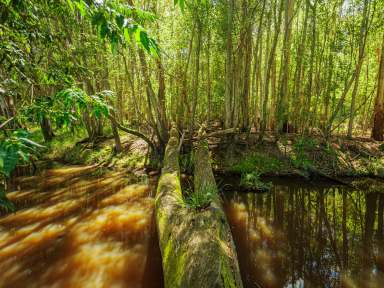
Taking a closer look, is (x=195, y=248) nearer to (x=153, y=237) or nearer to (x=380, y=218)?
(x=153, y=237)

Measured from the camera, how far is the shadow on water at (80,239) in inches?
140

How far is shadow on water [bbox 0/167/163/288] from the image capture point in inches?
140

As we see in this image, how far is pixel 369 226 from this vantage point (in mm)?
5254

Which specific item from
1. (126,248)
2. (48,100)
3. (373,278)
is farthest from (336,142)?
(48,100)

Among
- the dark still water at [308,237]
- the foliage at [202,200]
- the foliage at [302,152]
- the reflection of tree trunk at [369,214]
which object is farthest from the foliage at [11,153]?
the foliage at [302,152]

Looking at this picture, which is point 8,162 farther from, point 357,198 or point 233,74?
point 233,74

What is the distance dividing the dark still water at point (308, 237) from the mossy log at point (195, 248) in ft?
3.72

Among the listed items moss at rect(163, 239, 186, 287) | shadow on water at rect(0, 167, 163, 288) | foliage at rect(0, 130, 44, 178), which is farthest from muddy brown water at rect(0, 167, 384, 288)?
foliage at rect(0, 130, 44, 178)

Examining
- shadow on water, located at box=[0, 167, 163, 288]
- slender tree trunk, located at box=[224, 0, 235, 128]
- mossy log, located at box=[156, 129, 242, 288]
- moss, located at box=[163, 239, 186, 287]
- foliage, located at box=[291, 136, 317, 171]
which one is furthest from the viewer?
foliage, located at box=[291, 136, 317, 171]

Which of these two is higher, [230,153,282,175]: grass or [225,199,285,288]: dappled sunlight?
[230,153,282,175]: grass

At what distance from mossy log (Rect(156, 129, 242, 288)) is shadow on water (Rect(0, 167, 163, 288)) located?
0.83m

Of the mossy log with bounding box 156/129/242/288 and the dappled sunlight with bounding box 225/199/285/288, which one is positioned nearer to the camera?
the mossy log with bounding box 156/129/242/288

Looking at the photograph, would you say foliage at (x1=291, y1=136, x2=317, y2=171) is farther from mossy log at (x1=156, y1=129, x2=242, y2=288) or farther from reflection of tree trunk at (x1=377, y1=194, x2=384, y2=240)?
mossy log at (x1=156, y1=129, x2=242, y2=288)

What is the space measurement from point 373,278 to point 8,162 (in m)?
4.63
